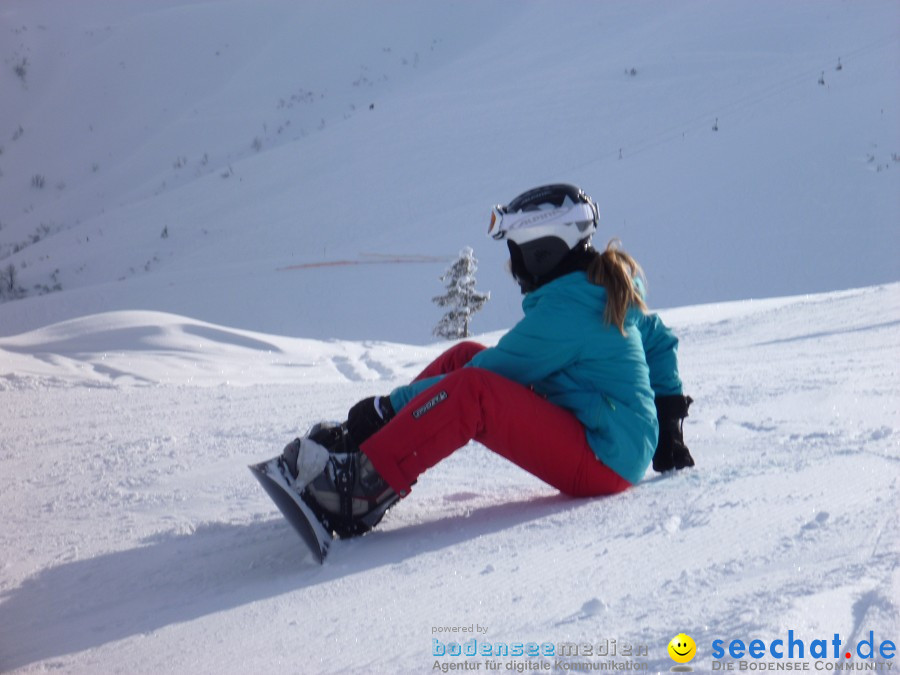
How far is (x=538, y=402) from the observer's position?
276 cm

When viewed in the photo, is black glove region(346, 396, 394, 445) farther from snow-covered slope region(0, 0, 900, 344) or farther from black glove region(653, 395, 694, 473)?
snow-covered slope region(0, 0, 900, 344)

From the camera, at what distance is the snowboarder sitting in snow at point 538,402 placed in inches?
105

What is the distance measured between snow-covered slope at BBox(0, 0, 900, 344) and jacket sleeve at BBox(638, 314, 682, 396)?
43.3ft

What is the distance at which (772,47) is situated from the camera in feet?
90.2

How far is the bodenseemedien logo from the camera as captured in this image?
5.16 ft

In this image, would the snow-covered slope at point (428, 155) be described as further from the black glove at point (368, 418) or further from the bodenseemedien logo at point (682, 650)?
the bodenseemedien logo at point (682, 650)

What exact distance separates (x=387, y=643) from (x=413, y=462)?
2.64 ft

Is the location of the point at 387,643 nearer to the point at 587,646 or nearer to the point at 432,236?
the point at 587,646

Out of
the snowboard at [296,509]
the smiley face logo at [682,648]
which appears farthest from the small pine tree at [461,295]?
the smiley face logo at [682,648]

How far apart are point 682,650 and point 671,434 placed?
1.64 meters

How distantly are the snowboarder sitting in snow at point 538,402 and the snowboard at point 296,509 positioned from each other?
5cm

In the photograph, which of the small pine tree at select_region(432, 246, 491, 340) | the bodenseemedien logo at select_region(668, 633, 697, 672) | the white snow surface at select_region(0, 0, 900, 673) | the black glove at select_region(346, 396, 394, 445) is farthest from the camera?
the small pine tree at select_region(432, 246, 491, 340)

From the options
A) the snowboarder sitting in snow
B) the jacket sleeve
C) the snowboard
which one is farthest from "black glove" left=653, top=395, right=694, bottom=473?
the snowboard

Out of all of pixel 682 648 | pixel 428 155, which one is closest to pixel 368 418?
pixel 682 648
